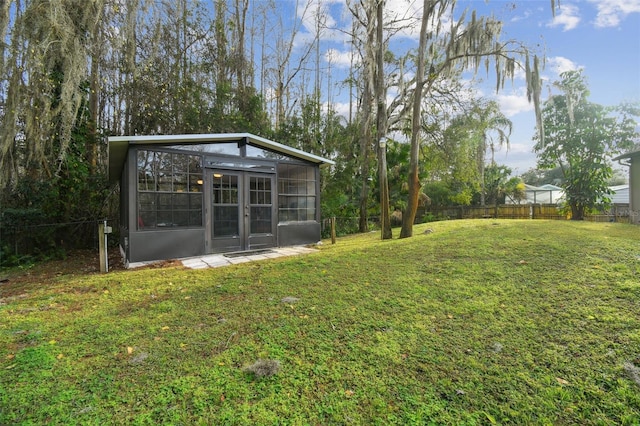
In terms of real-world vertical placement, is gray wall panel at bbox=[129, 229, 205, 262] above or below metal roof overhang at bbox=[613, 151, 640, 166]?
below

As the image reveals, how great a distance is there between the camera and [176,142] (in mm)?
6008

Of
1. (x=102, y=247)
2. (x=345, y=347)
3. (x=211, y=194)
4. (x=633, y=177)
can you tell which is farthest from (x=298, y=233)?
(x=633, y=177)

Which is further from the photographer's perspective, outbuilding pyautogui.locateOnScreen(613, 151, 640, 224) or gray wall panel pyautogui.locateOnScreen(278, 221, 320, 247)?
outbuilding pyautogui.locateOnScreen(613, 151, 640, 224)

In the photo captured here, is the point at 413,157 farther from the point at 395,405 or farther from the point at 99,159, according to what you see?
the point at 99,159

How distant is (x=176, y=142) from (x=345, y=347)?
5.33 m

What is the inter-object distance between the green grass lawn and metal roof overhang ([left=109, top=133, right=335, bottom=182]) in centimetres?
266

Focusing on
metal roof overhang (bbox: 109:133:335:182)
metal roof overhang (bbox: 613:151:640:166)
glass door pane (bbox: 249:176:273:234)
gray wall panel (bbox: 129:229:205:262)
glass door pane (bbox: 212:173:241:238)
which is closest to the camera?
metal roof overhang (bbox: 109:133:335:182)

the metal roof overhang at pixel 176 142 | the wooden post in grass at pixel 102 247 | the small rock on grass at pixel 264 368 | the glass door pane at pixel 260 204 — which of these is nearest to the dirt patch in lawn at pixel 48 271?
the wooden post in grass at pixel 102 247

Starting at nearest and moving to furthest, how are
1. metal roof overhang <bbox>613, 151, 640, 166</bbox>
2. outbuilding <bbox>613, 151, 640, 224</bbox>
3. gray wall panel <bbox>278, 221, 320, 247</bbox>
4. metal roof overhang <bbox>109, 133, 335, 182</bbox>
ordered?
metal roof overhang <bbox>109, 133, 335, 182</bbox> < gray wall panel <bbox>278, 221, 320, 247</bbox> < metal roof overhang <bbox>613, 151, 640, 166</bbox> < outbuilding <bbox>613, 151, 640, 224</bbox>

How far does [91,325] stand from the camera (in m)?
2.96

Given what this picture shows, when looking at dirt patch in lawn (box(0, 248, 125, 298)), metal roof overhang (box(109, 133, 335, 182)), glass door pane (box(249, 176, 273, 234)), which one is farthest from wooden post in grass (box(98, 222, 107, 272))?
glass door pane (box(249, 176, 273, 234))

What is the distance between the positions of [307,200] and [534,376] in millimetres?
6491

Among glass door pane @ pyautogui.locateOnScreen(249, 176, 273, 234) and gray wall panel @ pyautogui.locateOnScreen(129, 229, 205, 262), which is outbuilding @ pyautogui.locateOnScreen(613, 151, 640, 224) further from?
gray wall panel @ pyautogui.locateOnScreen(129, 229, 205, 262)

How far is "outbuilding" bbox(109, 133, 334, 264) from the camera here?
5.76m
